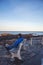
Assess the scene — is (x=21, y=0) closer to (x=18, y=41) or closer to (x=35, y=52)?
(x=18, y=41)

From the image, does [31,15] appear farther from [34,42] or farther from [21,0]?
[34,42]

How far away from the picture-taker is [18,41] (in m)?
1.15

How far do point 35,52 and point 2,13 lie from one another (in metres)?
0.76

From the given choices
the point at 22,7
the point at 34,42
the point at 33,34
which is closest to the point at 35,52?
the point at 34,42

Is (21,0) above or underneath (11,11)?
above

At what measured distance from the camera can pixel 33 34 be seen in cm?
117

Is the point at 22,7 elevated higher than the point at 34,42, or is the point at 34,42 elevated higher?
the point at 22,7

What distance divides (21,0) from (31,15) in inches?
10.4

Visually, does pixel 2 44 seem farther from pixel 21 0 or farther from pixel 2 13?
pixel 21 0

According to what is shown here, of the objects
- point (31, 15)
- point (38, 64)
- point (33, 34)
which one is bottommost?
point (38, 64)

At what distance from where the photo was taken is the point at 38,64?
3.76 feet

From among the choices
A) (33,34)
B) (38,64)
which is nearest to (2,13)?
(33,34)

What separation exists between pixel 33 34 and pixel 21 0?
532mm

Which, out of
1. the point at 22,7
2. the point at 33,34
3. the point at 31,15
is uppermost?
the point at 22,7
